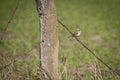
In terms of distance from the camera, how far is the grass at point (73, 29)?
6.02 metres

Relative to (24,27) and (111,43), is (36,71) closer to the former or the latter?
(111,43)

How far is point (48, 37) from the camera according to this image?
9.90ft

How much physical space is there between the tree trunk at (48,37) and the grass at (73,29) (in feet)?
2.16

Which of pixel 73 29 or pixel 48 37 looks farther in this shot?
pixel 73 29

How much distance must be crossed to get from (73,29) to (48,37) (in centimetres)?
285

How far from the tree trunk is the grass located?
66 centimetres

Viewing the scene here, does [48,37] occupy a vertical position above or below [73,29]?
below

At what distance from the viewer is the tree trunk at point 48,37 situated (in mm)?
2994

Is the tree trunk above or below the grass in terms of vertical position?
below

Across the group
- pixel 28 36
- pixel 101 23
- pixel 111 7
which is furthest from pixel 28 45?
pixel 111 7

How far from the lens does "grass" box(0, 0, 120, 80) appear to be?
602 centimetres

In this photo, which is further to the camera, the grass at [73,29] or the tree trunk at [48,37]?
the grass at [73,29]

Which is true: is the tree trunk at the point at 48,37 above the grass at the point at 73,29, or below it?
below

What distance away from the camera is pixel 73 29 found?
5816 mm
